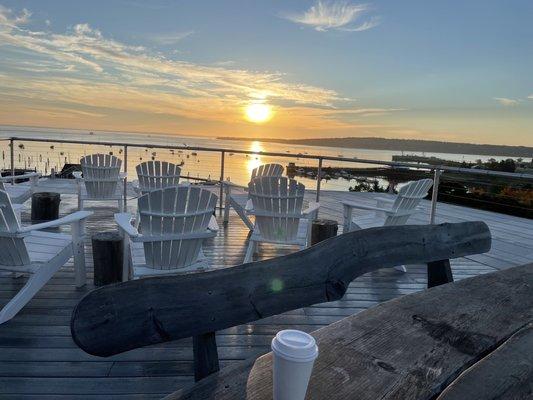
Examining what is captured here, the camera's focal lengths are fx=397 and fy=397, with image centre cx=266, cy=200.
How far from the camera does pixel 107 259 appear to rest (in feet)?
10.1

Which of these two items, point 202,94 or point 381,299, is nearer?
point 381,299

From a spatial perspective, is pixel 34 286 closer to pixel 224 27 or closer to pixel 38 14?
pixel 224 27

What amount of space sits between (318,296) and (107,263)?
234 centimetres

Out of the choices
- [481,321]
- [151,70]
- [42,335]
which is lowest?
[42,335]

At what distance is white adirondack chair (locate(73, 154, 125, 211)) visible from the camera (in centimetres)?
523

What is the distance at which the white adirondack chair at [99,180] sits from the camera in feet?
17.2

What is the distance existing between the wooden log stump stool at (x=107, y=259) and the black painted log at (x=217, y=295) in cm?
221

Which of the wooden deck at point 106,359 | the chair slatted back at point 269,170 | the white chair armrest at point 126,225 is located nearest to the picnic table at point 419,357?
the wooden deck at point 106,359

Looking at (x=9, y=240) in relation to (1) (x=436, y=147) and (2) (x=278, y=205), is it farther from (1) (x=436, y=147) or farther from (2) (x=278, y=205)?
(1) (x=436, y=147)

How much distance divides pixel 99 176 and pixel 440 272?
15.1ft

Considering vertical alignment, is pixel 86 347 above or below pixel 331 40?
below

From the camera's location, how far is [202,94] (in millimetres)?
21891

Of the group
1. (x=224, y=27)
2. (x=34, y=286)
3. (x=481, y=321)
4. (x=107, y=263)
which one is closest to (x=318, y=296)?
(x=481, y=321)

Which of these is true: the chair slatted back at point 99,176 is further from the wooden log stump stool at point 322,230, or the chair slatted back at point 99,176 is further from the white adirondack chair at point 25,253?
the wooden log stump stool at point 322,230
